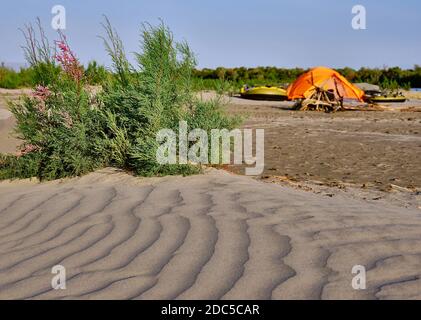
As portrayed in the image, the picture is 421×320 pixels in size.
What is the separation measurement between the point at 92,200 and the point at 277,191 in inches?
63.7

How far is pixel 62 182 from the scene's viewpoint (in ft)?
21.4

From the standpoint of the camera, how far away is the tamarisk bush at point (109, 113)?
660 centimetres

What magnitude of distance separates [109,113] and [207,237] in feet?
9.63

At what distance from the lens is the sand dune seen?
3.02 metres

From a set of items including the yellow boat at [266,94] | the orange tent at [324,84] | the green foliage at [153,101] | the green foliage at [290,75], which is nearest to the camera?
the green foliage at [153,101]

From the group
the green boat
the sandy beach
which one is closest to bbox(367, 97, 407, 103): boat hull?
the green boat

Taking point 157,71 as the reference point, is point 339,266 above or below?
below

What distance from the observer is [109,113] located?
6.52 m

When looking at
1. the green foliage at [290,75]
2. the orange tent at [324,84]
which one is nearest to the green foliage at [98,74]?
the orange tent at [324,84]

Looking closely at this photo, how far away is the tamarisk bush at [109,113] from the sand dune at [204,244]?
0.90 meters

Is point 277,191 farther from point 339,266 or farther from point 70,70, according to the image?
point 70,70

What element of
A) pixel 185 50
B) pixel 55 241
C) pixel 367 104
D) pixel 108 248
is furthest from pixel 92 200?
pixel 367 104

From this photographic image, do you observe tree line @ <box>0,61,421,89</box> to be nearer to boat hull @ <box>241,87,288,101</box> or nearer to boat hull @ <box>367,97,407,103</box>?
boat hull @ <box>241,87,288,101</box>

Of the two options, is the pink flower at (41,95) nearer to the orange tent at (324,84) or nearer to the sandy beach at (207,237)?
the sandy beach at (207,237)
